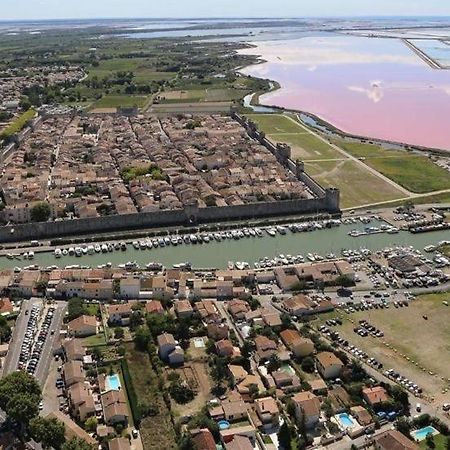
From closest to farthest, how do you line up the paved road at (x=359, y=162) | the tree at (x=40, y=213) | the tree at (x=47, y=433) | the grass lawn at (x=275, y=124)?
the tree at (x=47, y=433) → the tree at (x=40, y=213) → the paved road at (x=359, y=162) → the grass lawn at (x=275, y=124)

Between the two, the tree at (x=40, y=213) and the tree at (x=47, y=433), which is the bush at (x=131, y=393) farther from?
the tree at (x=40, y=213)

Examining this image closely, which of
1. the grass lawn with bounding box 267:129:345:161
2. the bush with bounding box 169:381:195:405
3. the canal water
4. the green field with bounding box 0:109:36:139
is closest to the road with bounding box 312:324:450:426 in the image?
the bush with bounding box 169:381:195:405

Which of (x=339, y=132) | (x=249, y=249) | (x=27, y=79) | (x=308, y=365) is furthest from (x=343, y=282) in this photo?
(x=27, y=79)

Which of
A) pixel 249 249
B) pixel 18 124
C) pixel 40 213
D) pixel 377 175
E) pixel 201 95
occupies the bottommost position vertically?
pixel 201 95

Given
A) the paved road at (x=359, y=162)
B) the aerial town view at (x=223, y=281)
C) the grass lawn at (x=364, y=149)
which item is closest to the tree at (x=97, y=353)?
the aerial town view at (x=223, y=281)

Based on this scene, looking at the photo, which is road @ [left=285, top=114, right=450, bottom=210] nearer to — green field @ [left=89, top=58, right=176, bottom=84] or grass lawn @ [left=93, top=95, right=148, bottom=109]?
grass lawn @ [left=93, top=95, right=148, bottom=109]

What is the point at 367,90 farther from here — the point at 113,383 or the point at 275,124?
the point at 113,383
